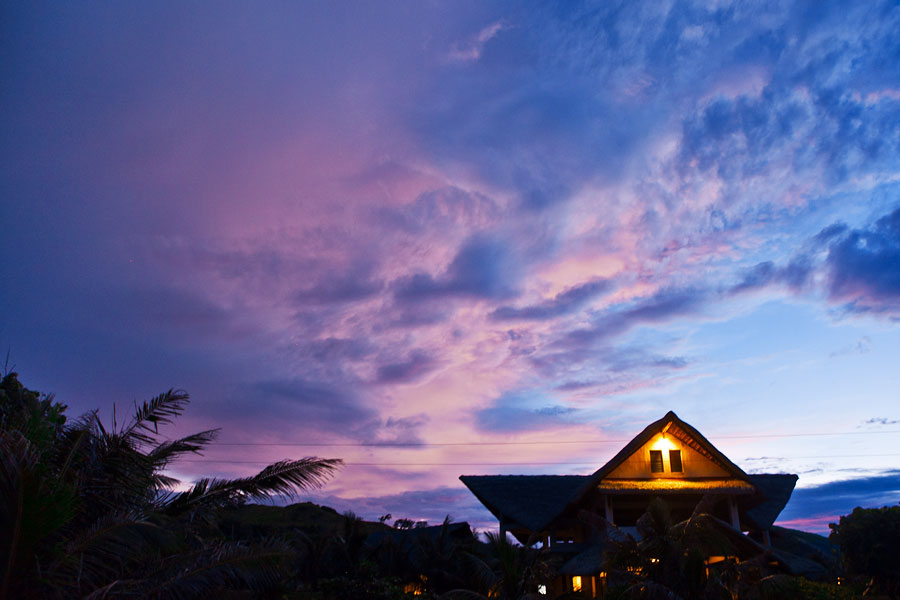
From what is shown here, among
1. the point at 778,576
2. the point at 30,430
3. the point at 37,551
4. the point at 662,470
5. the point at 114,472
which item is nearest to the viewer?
the point at 37,551

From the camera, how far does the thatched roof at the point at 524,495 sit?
83.4 feet

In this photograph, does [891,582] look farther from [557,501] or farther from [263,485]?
[263,485]

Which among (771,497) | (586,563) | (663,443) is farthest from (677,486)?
(771,497)

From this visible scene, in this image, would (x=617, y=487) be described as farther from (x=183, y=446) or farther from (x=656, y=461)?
(x=183, y=446)

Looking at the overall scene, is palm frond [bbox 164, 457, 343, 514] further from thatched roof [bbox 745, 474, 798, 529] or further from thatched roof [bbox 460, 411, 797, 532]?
thatched roof [bbox 745, 474, 798, 529]

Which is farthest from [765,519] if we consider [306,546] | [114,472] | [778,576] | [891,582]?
[114,472]

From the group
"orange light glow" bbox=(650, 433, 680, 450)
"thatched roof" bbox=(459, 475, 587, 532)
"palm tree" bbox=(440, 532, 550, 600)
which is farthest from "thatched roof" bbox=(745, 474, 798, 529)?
"palm tree" bbox=(440, 532, 550, 600)

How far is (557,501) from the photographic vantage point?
2644cm

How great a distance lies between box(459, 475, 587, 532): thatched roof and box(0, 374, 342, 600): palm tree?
17.0 metres

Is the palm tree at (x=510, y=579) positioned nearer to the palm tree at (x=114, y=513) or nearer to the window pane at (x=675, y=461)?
the palm tree at (x=114, y=513)

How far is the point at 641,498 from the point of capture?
990 inches

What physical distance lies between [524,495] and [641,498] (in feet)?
15.9

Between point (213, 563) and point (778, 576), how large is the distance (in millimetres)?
13561

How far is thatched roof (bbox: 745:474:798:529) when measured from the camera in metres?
26.2
